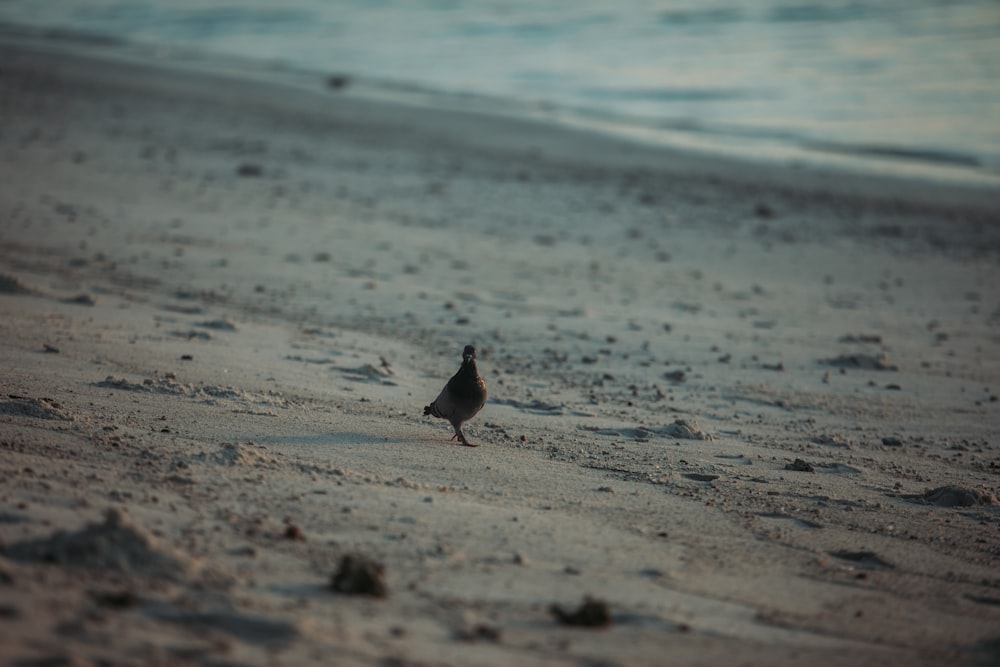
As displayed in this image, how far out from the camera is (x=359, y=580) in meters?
3.70

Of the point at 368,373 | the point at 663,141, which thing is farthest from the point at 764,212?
the point at 368,373

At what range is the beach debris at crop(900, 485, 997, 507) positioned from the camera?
209 inches

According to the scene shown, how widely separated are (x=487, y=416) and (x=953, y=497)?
2.66 meters

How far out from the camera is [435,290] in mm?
9164

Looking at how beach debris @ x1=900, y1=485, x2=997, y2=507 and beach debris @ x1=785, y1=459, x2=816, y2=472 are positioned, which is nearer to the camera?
beach debris @ x1=900, y1=485, x2=997, y2=507

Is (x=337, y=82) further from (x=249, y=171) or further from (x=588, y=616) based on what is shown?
(x=588, y=616)

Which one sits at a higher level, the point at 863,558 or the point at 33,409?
the point at 33,409

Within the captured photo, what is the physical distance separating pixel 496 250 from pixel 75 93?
35.3 feet

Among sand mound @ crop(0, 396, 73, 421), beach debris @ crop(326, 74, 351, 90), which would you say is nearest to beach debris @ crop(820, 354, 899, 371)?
sand mound @ crop(0, 396, 73, 421)

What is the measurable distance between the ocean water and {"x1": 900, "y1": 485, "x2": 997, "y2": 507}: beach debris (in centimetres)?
1192

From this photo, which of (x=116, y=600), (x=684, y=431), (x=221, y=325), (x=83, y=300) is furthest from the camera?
(x=83, y=300)

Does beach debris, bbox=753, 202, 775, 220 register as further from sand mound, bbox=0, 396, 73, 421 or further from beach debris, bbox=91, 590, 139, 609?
beach debris, bbox=91, 590, 139, 609

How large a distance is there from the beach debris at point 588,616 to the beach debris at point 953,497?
2.40 meters

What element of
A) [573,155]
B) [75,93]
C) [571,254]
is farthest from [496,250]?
[75,93]
